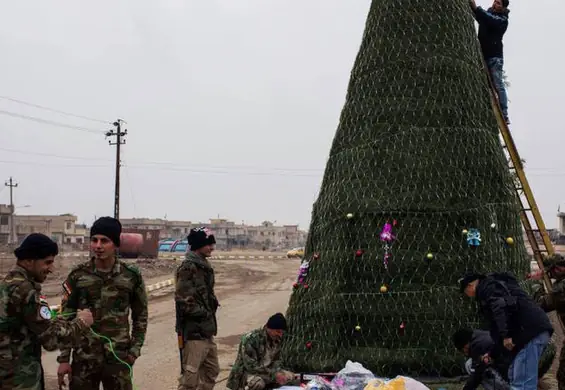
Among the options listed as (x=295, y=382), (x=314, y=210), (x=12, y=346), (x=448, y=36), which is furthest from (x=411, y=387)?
(x=448, y=36)

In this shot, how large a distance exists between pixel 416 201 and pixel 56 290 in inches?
638

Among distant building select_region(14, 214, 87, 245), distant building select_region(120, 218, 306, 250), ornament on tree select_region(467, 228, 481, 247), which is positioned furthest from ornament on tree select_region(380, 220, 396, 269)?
distant building select_region(120, 218, 306, 250)

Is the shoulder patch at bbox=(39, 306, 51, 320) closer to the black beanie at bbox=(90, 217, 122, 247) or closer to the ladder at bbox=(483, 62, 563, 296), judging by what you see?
the black beanie at bbox=(90, 217, 122, 247)

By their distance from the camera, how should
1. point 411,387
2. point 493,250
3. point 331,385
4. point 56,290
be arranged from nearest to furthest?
1. point 411,387
2. point 331,385
3. point 493,250
4. point 56,290

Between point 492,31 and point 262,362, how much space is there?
188 inches

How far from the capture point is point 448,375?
16.3 feet

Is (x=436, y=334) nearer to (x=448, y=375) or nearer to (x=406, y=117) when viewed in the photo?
(x=448, y=375)

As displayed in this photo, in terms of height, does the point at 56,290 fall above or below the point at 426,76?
below

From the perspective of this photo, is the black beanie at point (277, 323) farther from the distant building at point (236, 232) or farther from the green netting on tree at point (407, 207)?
the distant building at point (236, 232)

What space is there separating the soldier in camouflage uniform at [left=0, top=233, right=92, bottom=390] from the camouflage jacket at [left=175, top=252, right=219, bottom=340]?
1.72 metres

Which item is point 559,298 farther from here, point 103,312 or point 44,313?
point 44,313

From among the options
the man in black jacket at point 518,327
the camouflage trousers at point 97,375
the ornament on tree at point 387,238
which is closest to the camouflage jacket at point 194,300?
the camouflage trousers at point 97,375

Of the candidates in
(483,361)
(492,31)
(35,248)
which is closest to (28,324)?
(35,248)

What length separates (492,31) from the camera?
6.86 metres
